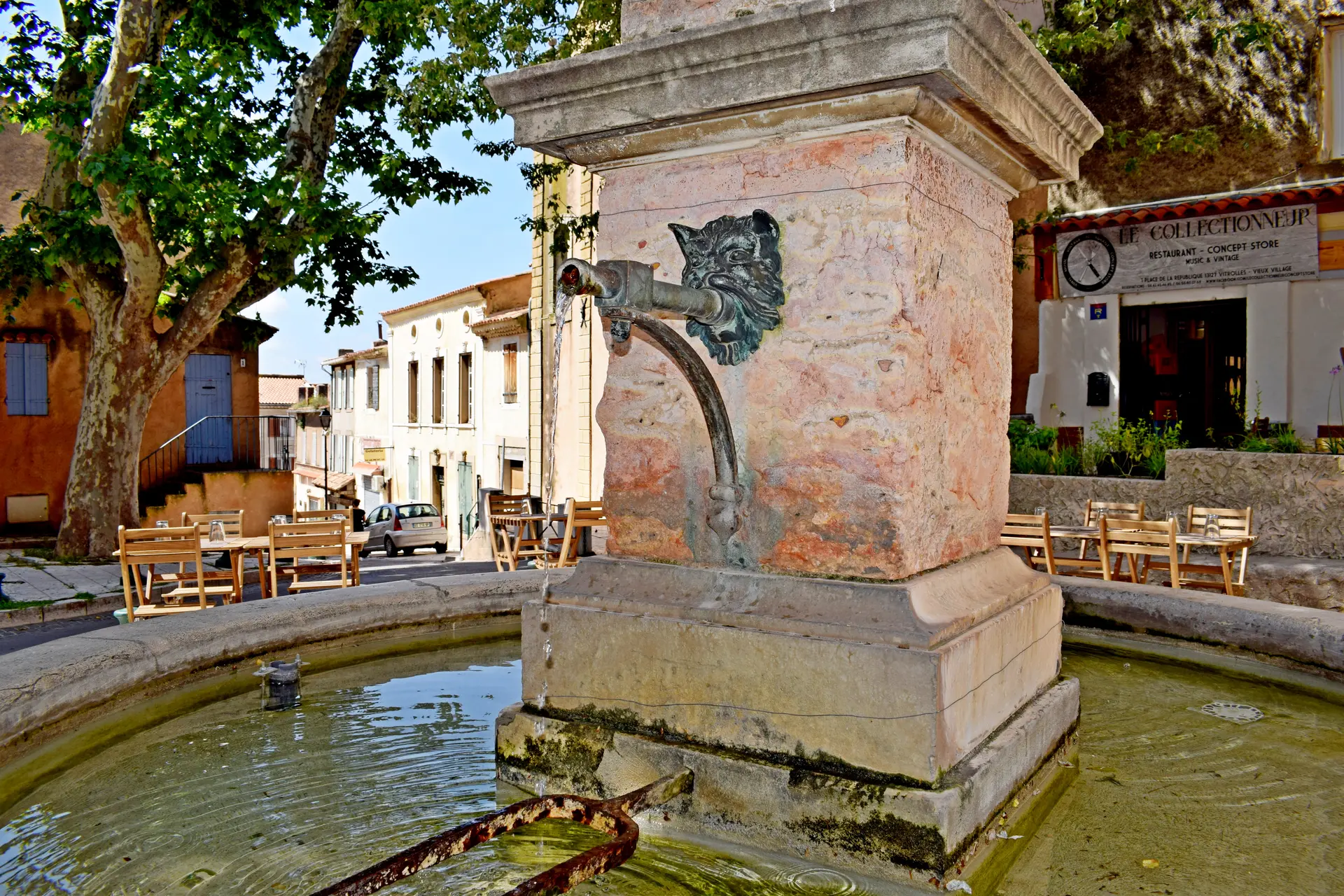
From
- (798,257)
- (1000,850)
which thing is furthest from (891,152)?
(1000,850)

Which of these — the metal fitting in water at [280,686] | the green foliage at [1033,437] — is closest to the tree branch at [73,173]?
the metal fitting in water at [280,686]

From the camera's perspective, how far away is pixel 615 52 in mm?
2727

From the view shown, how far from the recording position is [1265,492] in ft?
29.3

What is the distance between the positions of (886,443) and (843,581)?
1.19 ft

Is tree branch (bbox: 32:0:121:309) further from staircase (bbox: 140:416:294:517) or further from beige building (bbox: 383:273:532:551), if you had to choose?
beige building (bbox: 383:273:532:551)

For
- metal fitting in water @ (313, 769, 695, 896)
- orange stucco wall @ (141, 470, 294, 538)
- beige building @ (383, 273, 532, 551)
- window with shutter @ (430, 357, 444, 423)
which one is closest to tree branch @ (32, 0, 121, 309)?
orange stucco wall @ (141, 470, 294, 538)

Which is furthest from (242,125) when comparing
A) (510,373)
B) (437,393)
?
(437,393)

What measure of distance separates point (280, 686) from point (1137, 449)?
367 inches

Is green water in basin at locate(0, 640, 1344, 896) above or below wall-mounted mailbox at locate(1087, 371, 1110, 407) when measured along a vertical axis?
below

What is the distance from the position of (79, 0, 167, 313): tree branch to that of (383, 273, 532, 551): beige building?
35.8ft

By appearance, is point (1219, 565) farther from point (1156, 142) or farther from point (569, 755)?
point (1156, 142)

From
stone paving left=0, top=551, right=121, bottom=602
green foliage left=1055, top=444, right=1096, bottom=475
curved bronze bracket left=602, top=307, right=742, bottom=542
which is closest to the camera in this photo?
curved bronze bracket left=602, top=307, right=742, bottom=542

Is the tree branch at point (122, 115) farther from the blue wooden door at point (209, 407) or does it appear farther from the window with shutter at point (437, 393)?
the window with shutter at point (437, 393)

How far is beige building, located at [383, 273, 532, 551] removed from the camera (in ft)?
84.2
